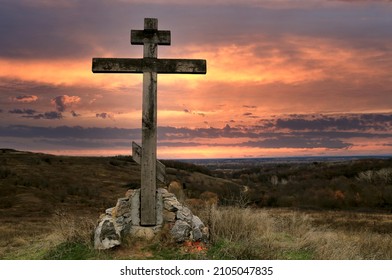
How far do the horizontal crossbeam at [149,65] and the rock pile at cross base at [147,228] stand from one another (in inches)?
107

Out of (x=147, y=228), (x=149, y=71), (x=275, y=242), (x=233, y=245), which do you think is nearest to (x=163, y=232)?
(x=147, y=228)

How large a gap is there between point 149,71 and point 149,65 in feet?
0.45

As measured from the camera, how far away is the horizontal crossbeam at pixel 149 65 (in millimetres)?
10297

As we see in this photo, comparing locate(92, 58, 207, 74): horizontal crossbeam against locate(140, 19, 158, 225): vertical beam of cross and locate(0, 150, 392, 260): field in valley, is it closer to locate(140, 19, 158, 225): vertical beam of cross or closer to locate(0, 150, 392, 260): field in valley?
locate(140, 19, 158, 225): vertical beam of cross

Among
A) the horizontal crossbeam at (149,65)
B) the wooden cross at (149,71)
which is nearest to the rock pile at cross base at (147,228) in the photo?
the wooden cross at (149,71)

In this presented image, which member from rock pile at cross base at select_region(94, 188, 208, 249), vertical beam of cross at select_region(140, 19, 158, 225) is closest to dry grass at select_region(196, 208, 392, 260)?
rock pile at cross base at select_region(94, 188, 208, 249)

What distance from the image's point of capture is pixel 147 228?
1005 centimetres

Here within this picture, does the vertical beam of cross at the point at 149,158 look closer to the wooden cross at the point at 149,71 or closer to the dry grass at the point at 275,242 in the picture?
the wooden cross at the point at 149,71

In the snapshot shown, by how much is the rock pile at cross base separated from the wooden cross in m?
0.18

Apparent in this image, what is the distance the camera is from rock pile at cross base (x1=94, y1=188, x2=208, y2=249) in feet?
31.9

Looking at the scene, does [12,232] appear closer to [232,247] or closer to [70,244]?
[70,244]

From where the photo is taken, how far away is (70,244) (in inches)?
404

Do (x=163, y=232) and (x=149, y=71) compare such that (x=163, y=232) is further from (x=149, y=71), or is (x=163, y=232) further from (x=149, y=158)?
(x=149, y=71)
